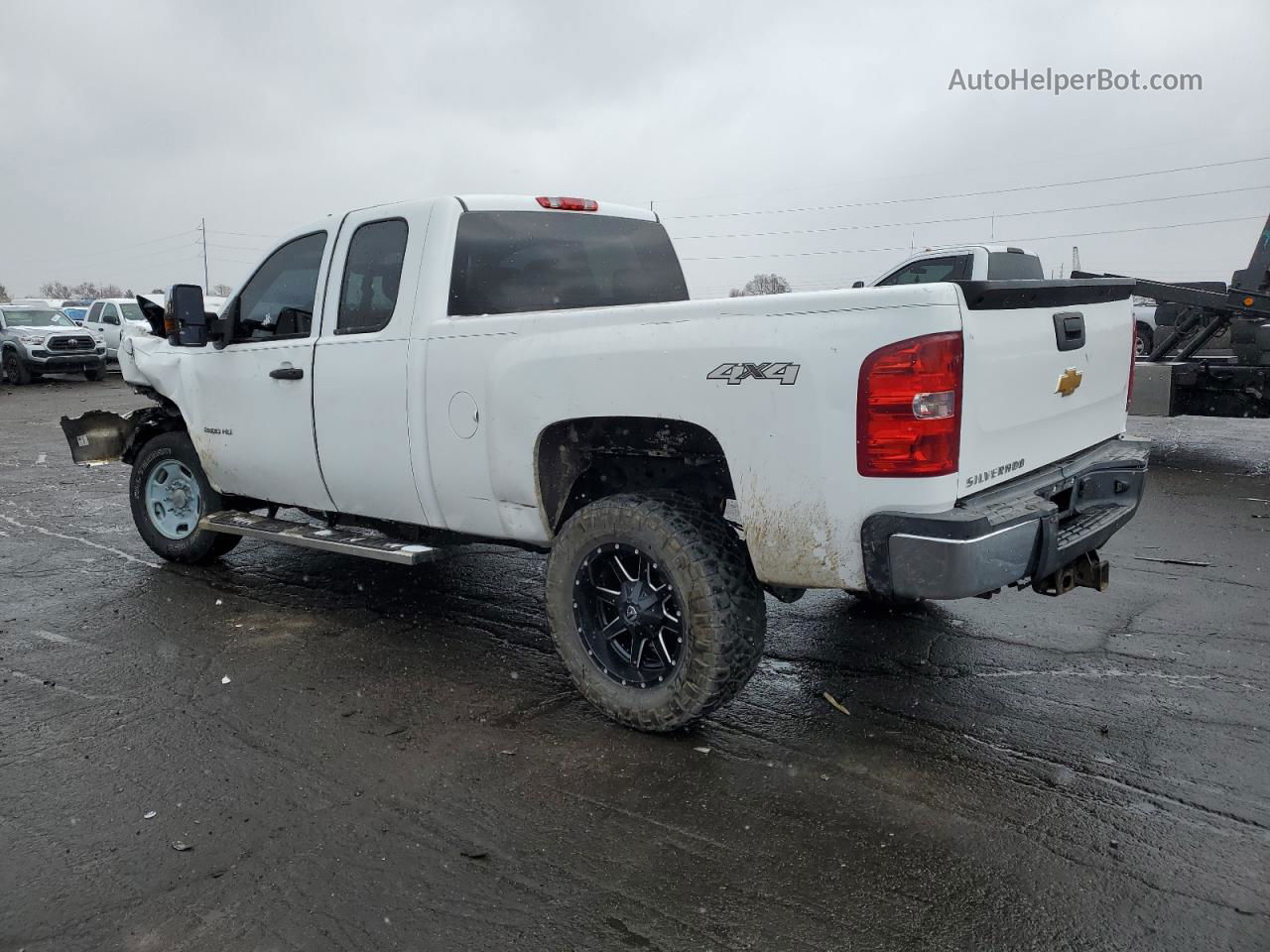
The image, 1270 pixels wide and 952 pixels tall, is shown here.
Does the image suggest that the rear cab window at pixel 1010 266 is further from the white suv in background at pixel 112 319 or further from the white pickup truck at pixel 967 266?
the white suv in background at pixel 112 319

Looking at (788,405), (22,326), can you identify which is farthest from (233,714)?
(22,326)

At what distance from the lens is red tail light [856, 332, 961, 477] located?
289 centimetres

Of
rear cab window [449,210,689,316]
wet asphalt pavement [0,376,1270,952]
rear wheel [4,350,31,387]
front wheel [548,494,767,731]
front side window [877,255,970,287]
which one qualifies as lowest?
wet asphalt pavement [0,376,1270,952]

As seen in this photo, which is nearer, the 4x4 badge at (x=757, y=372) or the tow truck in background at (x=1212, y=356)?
the 4x4 badge at (x=757, y=372)

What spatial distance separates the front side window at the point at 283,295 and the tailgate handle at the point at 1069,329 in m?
3.52

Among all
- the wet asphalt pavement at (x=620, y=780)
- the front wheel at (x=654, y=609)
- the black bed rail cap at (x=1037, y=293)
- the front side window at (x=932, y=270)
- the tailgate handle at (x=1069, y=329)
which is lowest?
the wet asphalt pavement at (x=620, y=780)

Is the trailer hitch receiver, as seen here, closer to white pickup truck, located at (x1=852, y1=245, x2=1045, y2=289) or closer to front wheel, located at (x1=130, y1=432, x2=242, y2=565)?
front wheel, located at (x1=130, y1=432, x2=242, y2=565)

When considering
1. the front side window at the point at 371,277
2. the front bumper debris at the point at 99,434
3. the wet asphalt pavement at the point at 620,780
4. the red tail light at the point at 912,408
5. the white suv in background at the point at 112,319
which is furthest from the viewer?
the white suv in background at the point at 112,319

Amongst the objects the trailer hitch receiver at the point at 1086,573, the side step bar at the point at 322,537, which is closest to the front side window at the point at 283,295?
the side step bar at the point at 322,537

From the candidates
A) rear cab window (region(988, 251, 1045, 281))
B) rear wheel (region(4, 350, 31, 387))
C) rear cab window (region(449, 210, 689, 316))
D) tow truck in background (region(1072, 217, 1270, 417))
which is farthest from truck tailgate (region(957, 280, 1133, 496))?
rear wheel (region(4, 350, 31, 387))

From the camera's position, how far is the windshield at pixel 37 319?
22719 millimetres

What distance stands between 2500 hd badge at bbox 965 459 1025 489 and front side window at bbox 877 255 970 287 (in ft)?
24.1

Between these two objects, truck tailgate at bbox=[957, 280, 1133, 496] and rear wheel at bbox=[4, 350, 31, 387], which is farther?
rear wheel at bbox=[4, 350, 31, 387]

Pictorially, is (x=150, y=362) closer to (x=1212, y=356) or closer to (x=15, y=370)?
(x=1212, y=356)
